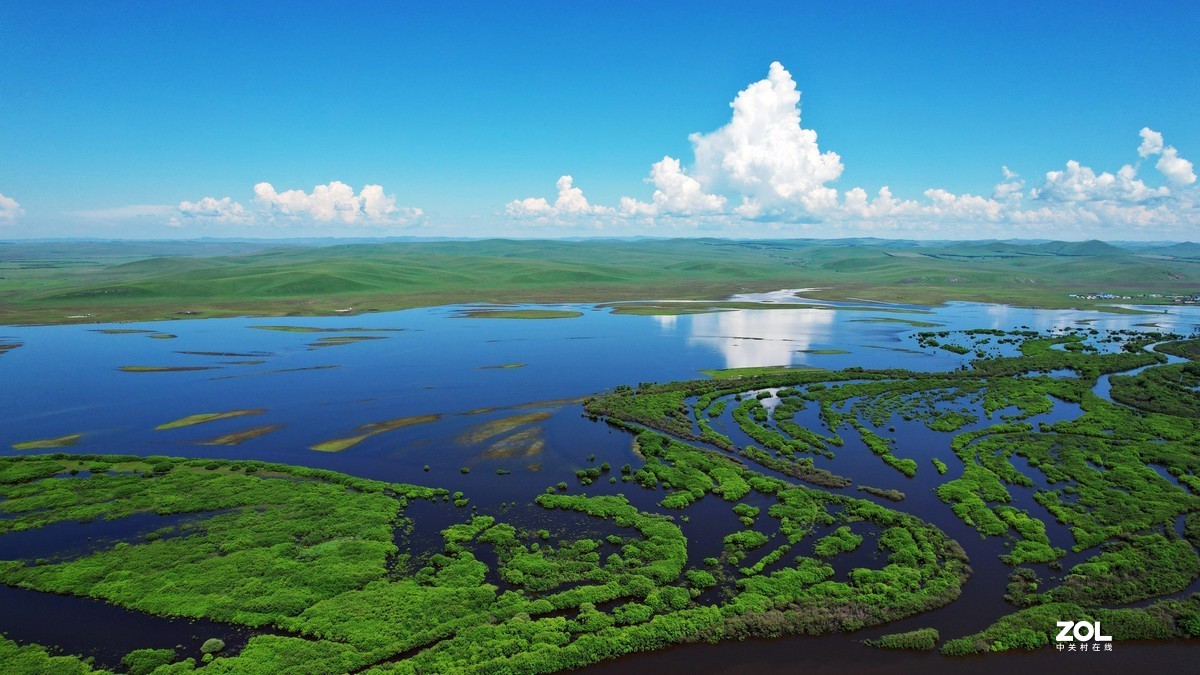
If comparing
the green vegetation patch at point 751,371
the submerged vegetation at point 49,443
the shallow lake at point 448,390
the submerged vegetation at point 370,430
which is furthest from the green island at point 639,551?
the green vegetation patch at point 751,371

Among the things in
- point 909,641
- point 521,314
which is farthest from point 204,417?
point 521,314

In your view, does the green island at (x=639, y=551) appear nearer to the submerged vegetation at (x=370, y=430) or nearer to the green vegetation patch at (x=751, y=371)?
the submerged vegetation at (x=370, y=430)

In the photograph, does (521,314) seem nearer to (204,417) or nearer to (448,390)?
(448,390)

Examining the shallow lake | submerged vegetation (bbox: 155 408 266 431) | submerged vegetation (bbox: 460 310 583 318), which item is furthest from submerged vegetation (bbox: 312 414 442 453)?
submerged vegetation (bbox: 460 310 583 318)

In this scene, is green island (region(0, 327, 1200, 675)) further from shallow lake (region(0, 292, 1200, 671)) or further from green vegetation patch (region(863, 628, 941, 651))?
shallow lake (region(0, 292, 1200, 671))

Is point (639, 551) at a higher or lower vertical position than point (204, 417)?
lower

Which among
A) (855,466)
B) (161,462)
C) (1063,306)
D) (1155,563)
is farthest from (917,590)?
(1063,306)
